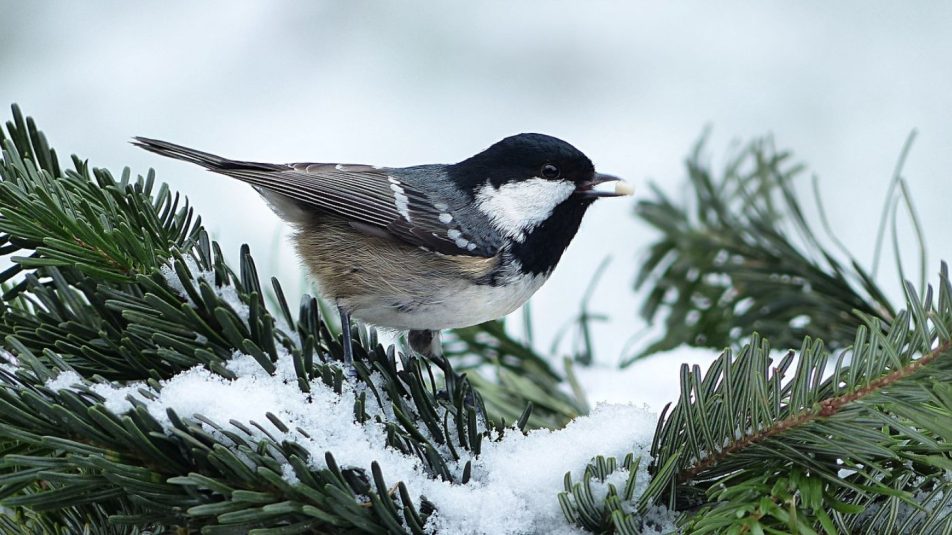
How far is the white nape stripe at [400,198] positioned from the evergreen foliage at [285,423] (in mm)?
520

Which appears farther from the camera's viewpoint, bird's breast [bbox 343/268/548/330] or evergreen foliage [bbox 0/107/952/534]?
bird's breast [bbox 343/268/548/330]

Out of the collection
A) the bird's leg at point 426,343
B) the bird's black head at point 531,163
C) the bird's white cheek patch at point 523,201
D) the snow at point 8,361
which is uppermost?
the bird's black head at point 531,163

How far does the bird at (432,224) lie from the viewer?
1483 mm

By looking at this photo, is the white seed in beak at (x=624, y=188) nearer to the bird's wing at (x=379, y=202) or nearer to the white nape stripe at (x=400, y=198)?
the bird's wing at (x=379, y=202)

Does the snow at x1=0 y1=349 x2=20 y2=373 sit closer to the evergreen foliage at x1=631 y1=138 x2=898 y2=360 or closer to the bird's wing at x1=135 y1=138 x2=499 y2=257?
the bird's wing at x1=135 y1=138 x2=499 y2=257

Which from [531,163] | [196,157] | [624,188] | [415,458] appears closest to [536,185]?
[531,163]

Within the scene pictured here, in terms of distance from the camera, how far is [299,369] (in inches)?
36.1

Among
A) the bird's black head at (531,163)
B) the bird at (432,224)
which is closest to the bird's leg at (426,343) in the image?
the bird at (432,224)

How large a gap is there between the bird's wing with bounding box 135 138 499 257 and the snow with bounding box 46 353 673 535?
0.63 meters

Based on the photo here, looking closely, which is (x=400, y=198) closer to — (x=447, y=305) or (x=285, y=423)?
(x=447, y=305)

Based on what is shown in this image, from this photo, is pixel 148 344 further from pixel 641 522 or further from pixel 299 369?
pixel 641 522

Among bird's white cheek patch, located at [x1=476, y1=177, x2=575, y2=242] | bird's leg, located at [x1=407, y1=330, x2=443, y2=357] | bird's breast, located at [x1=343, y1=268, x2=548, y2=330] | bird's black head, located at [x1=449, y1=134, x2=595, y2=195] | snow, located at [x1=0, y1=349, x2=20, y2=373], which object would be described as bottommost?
bird's leg, located at [x1=407, y1=330, x2=443, y2=357]

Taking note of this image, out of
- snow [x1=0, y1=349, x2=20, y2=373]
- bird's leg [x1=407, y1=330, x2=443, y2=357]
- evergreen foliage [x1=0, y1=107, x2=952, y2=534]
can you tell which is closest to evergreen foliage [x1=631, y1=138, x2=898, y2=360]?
bird's leg [x1=407, y1=330, x2=443, y2=357]

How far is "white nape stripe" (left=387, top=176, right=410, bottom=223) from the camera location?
1641 mm
